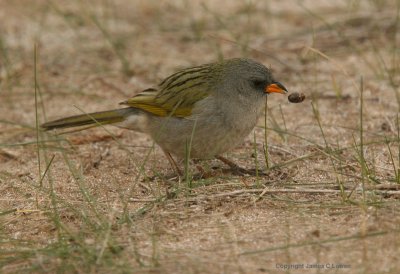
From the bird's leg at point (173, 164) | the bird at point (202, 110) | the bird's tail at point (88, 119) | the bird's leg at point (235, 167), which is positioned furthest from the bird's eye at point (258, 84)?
the bird's tail at point (88, 119)

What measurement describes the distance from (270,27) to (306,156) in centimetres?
371

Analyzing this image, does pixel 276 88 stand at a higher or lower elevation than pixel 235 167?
higher

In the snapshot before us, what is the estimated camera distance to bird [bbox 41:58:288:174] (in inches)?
213

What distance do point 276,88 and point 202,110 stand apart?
1.88 ft

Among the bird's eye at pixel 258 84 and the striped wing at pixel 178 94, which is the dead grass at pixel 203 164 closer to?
the bird's eye at pixel 258 84

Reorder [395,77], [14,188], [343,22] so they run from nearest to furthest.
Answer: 1. [14,188]
2. [395,77]
3. [343,22]

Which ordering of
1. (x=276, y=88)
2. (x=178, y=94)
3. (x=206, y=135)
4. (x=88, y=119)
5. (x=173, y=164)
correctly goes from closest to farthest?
Answer: (x=206, y=135)
(x=276, y=88)
(x=178, y=94)
(x=173, y=164)
(x=88, y=119)

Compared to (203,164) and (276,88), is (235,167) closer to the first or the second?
(203,164)

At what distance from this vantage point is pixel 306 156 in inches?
214

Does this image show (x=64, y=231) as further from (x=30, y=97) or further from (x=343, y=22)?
(x=343, y=22)

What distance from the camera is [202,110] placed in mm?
5492

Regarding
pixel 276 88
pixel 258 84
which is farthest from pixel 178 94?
pixel 276 88

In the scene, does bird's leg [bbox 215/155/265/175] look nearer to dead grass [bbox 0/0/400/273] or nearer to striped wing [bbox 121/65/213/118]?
dead grass [bbox 0/0/400/273]

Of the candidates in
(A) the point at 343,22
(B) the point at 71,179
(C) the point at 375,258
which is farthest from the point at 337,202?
(A) the point at 343,22
